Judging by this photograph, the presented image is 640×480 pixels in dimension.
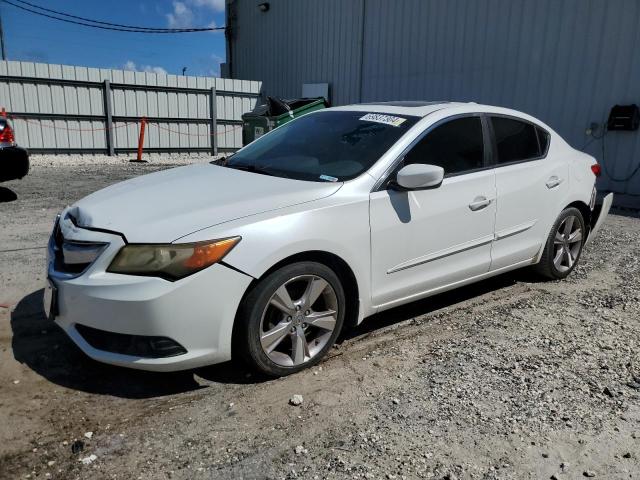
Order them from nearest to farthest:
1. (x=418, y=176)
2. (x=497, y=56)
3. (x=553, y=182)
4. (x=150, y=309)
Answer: (x=150, y=309), (x=418, y=176), (x=553, y=182), (x=497, y=56)

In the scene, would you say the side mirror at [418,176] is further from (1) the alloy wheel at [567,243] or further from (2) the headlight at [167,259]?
(1) the alloy wheel at [567,243]

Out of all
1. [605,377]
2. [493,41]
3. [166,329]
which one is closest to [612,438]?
[605,377]

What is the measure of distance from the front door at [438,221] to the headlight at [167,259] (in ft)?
3.36

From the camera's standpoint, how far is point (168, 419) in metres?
2.63

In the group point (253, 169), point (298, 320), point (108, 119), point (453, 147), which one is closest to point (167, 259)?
point (298, 320)

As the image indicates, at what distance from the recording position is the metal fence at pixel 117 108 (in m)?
13.5

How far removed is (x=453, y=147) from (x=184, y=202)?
75.8 inches

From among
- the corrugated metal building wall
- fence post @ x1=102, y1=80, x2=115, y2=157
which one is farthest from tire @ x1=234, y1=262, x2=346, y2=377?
fence post @ x1=102, y1=80, x2=115, y2=157

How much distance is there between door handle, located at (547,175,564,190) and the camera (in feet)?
14.4

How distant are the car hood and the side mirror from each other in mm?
406

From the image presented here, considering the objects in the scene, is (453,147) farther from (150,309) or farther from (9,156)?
(9,156)

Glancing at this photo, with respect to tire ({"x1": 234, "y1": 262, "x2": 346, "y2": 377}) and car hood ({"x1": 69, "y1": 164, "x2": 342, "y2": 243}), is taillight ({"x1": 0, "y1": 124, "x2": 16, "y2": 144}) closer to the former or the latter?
car hood ({"x1": 69, "y1": 164, "x2": 342, "y2": 243})

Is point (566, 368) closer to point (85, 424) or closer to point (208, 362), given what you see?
point (208, 362)

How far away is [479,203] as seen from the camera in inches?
148
